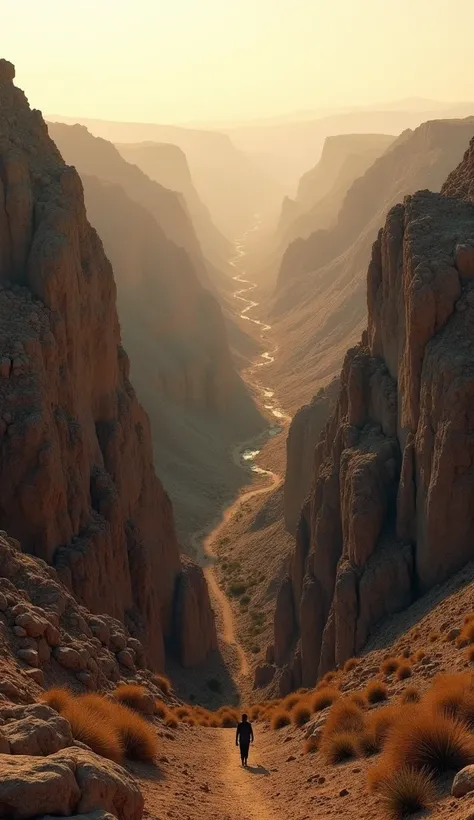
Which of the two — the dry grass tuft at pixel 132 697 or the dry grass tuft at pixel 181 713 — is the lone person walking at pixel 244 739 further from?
the dry grass tuft at pixel 181 713

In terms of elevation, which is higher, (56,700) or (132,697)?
(56,700)

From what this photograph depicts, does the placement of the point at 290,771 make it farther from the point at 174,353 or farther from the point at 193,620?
the point at 174,353

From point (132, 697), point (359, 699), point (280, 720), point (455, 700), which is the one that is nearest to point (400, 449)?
point (280, 720)

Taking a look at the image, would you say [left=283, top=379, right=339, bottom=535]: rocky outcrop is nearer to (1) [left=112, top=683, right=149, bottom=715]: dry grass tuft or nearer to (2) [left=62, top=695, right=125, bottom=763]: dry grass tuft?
(1) [left=112, top=683, right=149, bottom=715]: dry grass tuft

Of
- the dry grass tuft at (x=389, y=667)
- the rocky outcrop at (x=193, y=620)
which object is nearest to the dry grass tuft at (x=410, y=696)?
the dry grass tuft at (x=389, y=667)

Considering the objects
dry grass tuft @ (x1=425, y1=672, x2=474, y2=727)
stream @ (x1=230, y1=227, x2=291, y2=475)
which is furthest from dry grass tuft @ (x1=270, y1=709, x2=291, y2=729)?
stream @ (x1=230, y1=227, x2=291, y2=475)

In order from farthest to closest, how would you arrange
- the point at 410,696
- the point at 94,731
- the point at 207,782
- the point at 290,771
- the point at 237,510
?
the point at 237,510
the point at 410,696
the point at 290,771
the point at 207,782
the point at 94,731
